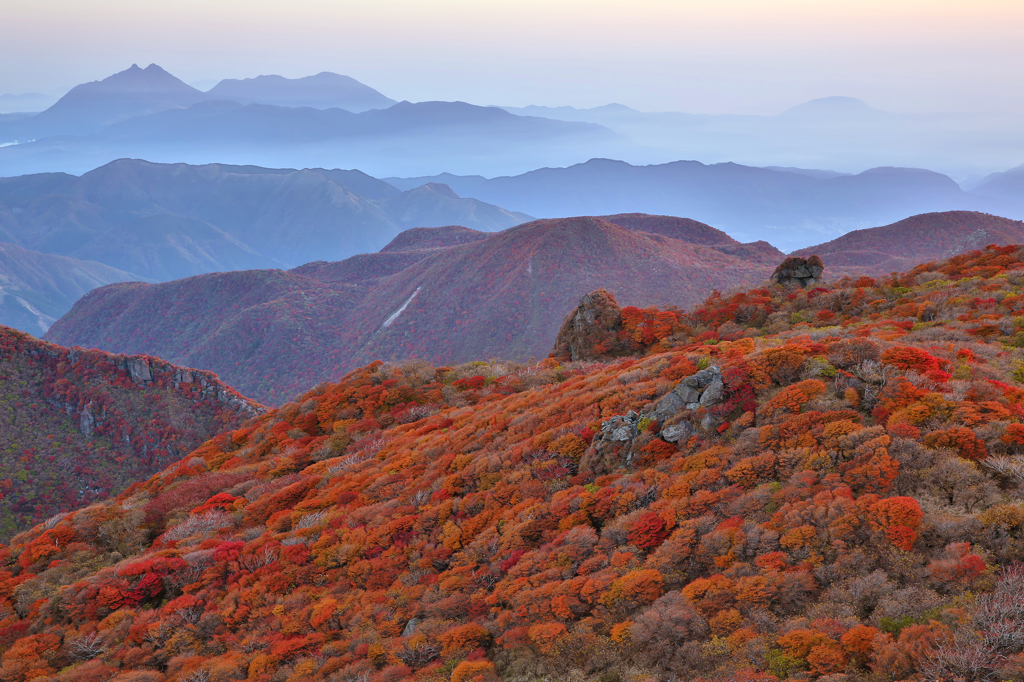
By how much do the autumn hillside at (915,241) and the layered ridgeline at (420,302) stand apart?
540 inches

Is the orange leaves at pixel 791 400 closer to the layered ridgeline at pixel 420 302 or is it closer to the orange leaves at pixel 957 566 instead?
the orange leaves at pixel 957 566

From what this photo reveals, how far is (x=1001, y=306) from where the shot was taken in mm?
21266

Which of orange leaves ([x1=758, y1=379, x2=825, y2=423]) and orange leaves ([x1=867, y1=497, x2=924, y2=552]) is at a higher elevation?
orange leaves ([x1=758, y1=379, x2=825, y2=423])

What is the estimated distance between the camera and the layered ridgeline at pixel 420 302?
9094 centimetres

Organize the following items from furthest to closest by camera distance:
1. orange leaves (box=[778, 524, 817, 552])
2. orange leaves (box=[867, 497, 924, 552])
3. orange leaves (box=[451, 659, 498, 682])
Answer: orange leaves (box=[451, 659, 498, 682]) → orange leaves (box=[778, 524, 817, 552]) → orange leaves (box=[867, 497, 924, 552])

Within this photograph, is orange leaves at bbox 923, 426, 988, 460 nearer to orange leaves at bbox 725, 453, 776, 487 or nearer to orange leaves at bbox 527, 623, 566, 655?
orange leaves at bbox 725, 453, 776, 487

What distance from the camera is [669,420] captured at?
47.1 feet

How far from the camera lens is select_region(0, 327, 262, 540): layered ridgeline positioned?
46.8 m

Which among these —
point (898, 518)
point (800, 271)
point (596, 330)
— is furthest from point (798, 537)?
point (800, 271)

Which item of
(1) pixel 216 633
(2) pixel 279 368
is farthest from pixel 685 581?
(2) pixel 279 368

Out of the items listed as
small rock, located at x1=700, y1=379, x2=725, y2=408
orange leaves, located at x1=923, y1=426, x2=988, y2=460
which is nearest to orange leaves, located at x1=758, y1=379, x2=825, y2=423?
small rock, located at x1=700, y1=379, x2=725, y2=408

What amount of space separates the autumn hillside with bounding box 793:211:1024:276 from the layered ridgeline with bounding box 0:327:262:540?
95.3 meters

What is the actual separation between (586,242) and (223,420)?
77.0 metres

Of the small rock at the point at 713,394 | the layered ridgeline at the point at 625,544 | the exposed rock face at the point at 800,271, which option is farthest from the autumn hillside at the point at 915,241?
the small rock at the point at 713,394
